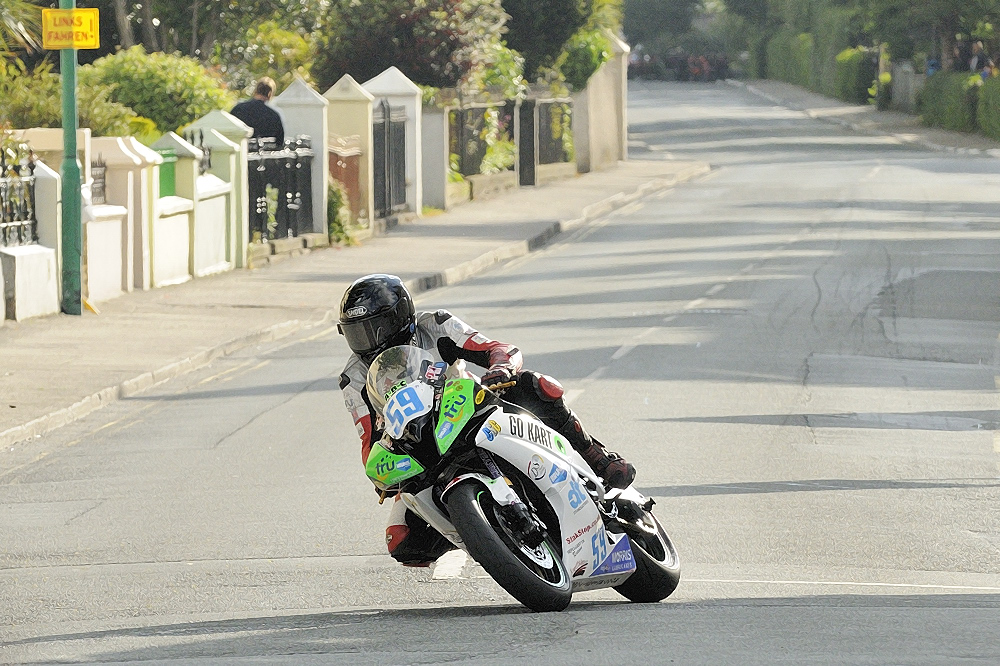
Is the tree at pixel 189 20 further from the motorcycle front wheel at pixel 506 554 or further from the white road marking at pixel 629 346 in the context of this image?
the motorcycle front wheel at pixel 506 554

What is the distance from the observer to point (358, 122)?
91.0ft

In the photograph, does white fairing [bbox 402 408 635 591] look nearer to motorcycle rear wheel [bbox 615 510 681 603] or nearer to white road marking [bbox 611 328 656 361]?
motorcycle rear wheel [bbox 615 510 681 603]

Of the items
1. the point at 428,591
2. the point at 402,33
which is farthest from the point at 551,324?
the point at 402,33


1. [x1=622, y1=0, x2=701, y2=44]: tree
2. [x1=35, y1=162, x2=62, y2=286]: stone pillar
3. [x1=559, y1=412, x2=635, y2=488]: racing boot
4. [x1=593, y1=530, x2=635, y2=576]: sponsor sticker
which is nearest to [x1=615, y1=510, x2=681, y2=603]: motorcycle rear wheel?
[x1=593, y1=530, x2=635, y2=576]: sponsor sticker

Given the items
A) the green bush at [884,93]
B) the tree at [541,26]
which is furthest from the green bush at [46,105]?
the green bush at [884,93]

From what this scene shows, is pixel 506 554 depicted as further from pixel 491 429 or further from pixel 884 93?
pixel 884 93

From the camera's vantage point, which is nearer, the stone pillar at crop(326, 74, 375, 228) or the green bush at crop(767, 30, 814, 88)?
the stone pillar at crop(326, 74, 375, 228)

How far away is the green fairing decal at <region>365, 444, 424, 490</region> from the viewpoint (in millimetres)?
6320

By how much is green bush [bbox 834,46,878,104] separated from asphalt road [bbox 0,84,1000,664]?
5676 centimetres

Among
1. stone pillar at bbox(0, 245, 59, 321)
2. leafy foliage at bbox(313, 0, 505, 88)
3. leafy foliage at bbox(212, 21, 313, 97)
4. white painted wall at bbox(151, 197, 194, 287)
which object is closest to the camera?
stone pillar at bbox(0, 245, 59, 321)

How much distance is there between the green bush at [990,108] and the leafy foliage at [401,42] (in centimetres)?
2157

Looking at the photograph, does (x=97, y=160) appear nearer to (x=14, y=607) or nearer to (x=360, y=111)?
(x=360, y=111)

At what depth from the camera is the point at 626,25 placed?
117875 mm

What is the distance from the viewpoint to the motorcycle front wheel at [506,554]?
20.1 feet
